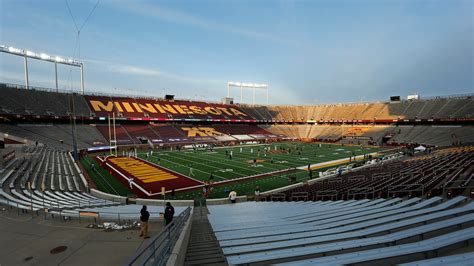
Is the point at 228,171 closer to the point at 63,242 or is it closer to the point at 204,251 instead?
the point at 63,242

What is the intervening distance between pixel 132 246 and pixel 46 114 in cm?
5180

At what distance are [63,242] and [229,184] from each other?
15.9m

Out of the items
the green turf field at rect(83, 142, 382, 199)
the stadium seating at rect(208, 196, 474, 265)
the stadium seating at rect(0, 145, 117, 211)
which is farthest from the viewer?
the green turf field at rect(83, 142, 382, 199)

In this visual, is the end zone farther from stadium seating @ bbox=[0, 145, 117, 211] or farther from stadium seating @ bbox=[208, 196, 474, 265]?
stadium seating @ bbox=[208, 196, 474, 265]

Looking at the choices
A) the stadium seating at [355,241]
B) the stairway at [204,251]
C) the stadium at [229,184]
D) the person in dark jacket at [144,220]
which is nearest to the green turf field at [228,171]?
the stadium at [229,184]

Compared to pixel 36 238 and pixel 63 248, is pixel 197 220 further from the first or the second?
pixel 36 238

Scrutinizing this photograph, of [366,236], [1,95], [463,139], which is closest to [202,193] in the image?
[366,236]

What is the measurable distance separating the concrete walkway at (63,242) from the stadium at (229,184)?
0.17 ft

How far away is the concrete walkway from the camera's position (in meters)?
6.31

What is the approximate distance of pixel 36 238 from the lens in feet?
25.3

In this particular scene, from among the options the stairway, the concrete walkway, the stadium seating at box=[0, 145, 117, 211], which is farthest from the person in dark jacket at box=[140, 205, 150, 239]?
the stadium seating at box=[0, 145, 117, 211]

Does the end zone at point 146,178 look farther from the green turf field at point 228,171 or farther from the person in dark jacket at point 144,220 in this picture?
the person in dark jacket at point 144,220

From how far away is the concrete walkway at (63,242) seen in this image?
20.7 feet

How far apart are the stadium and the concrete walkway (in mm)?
53
